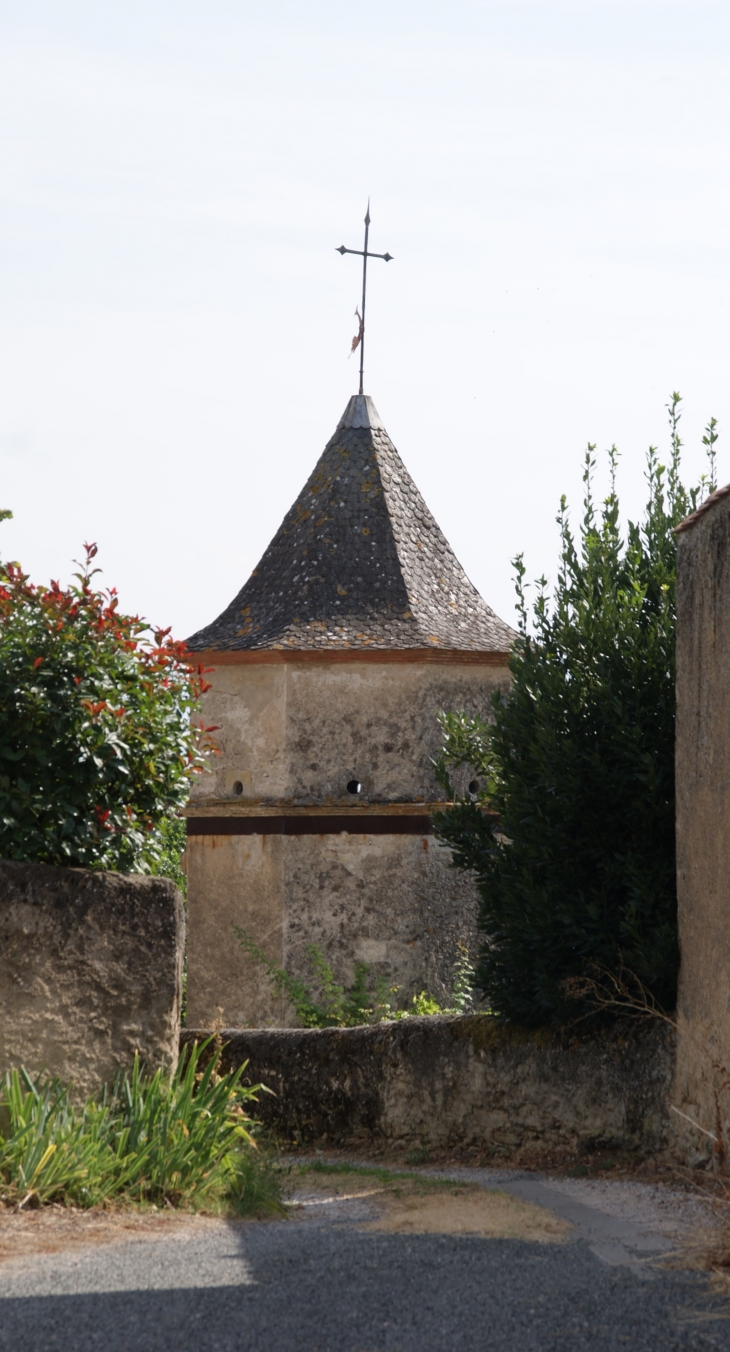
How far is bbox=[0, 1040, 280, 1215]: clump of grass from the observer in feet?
21.3

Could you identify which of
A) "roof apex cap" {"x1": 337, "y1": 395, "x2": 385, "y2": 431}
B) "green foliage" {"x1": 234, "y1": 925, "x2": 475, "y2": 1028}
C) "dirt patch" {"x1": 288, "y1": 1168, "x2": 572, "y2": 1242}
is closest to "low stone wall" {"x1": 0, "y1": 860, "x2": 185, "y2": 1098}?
"dirt patch" {"x1": 288, "y1": 1168, "x2": 572, "y2": 1242}

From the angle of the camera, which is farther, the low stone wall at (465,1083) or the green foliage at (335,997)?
the green foliage at (335,997)

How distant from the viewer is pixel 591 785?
9219 millimetres

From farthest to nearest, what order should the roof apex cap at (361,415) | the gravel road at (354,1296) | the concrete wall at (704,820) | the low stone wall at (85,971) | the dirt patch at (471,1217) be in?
the roof apex cap at (361,415) < the concrete wall at (704,820) < the low stone wall at (85,971) < the dirt patch at (471,1217) < the gravel road at (354,1296)

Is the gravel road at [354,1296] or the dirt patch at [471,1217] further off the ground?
the gravel road at [354,1296]

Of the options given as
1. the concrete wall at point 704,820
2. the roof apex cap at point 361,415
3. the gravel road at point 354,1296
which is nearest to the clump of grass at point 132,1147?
the gravel road at point 354,1296

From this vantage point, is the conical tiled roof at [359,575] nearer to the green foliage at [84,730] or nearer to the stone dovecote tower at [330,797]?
the stone dovecote tower at [330,797]

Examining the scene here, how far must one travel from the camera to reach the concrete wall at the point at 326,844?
13570 mm

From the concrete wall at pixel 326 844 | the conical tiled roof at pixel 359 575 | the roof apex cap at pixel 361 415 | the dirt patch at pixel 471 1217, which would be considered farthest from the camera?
the roof apex cap at pixel 361 415

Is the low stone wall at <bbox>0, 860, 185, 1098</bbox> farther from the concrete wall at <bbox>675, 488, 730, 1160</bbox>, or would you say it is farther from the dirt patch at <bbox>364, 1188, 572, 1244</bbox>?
the concrete wall at <bbox>675, 488, 730, 1160</bbox>

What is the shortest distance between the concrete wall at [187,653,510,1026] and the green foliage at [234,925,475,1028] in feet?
0.36

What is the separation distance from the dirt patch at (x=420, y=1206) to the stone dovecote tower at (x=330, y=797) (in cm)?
484

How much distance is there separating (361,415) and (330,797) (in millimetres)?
4741

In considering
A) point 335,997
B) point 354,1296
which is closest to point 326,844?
point 335,997
